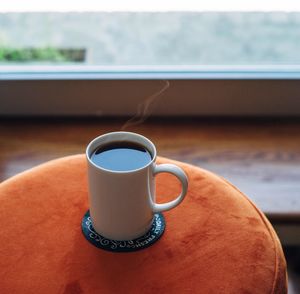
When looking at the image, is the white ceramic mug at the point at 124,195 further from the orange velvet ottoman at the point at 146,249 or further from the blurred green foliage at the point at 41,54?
the blurred green foliage at the point at 41,54

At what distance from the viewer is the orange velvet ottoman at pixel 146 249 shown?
0.54 meters

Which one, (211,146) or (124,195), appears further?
(211,146)

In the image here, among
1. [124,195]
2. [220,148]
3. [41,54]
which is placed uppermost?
[124,195]

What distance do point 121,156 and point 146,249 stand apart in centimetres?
12

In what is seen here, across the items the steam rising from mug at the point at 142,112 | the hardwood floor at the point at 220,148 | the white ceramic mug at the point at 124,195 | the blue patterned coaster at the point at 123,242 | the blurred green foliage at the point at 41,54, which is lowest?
the hardwood floor at the point at 220,148

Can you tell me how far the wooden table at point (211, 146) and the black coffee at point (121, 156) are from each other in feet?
1.51

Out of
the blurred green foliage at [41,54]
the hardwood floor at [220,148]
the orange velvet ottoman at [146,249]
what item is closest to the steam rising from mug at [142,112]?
the hardwood floor at [220,148]

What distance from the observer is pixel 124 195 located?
0.55 m

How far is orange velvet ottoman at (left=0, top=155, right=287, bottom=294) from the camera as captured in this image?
544 mm

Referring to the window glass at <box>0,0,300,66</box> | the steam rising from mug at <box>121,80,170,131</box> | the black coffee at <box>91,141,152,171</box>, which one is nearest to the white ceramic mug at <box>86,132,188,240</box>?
the black coffee at <box>91,141,152,171</box>

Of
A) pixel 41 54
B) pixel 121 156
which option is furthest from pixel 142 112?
pixel 121 156

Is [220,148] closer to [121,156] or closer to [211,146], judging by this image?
[211,146]

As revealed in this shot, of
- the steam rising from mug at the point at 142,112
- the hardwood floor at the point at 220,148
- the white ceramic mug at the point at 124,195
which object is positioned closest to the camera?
the white ceramic mug at the point at 124,195
